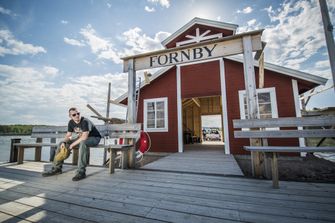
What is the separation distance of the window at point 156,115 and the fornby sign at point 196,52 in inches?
136

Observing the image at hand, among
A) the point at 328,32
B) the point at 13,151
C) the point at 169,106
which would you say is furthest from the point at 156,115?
the point at 328,32

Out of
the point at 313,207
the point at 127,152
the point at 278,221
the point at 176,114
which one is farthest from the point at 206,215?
the point at 176,114

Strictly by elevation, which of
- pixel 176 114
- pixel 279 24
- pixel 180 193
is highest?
pixel 279 24

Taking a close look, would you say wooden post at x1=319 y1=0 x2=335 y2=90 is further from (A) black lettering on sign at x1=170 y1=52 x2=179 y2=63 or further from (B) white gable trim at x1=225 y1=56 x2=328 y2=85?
(B) white gable trim at x1=225 y1=56 x2=328 y2=85

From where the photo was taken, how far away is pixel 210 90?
632 cm

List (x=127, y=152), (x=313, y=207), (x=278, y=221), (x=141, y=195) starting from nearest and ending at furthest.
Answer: (x=278, y=221) < (x=313, y=207) < (x=141, y=195) < (x=127, y=152)

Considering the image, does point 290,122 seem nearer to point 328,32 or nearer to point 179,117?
point 328,32

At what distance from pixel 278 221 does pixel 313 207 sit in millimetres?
560

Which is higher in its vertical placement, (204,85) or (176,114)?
(204,85)

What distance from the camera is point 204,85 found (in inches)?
253

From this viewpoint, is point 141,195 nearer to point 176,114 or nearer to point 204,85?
point 176,114

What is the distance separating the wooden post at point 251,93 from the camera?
8.20 feet

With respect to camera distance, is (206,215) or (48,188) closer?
(206,215)

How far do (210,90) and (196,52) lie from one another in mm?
3406
